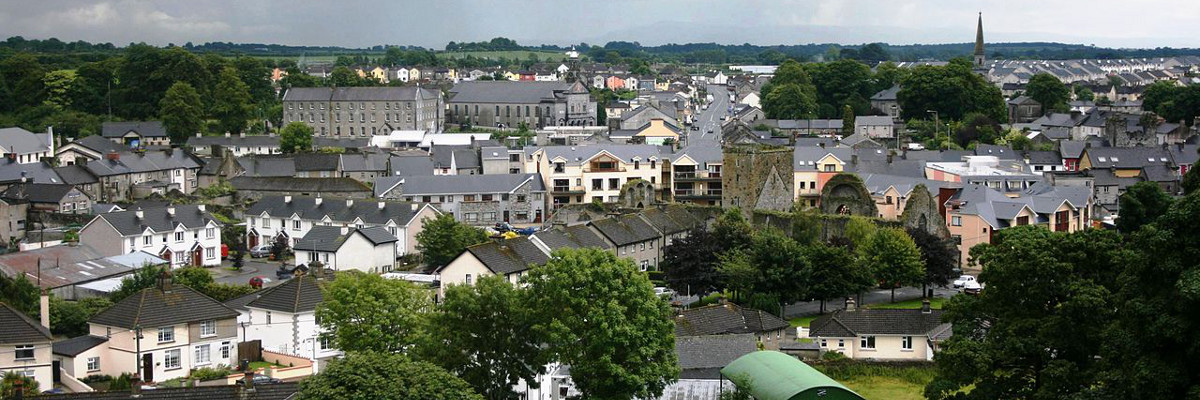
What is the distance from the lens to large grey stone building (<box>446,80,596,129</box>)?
320ft

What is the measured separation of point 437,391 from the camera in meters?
20.8

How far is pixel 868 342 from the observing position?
33.9m

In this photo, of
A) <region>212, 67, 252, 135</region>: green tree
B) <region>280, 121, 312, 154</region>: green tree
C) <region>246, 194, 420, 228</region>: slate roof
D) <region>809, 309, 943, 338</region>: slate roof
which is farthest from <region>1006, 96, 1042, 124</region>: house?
<region>809, 309, 943, 338</region>: slate roof

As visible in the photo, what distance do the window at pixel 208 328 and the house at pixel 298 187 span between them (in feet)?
86.7

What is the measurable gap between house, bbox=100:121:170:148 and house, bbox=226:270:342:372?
49.1 meters

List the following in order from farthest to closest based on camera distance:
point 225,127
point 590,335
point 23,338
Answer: point 225,127 < point 23,338 < point 590,335

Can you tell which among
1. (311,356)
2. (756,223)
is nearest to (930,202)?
(756,223)

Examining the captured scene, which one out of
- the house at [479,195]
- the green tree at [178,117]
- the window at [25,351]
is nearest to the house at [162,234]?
the house at [479,195]

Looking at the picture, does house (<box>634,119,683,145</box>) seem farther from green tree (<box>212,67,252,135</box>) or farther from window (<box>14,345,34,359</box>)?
window (<box>14,345,34,359</box>)

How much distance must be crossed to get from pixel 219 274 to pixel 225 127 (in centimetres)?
4391

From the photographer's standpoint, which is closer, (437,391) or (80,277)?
(437,391)

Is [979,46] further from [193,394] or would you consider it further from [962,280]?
[193,394]

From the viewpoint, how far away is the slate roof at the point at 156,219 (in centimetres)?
4735

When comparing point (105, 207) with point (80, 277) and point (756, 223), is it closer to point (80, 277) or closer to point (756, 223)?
point (80, 277)
